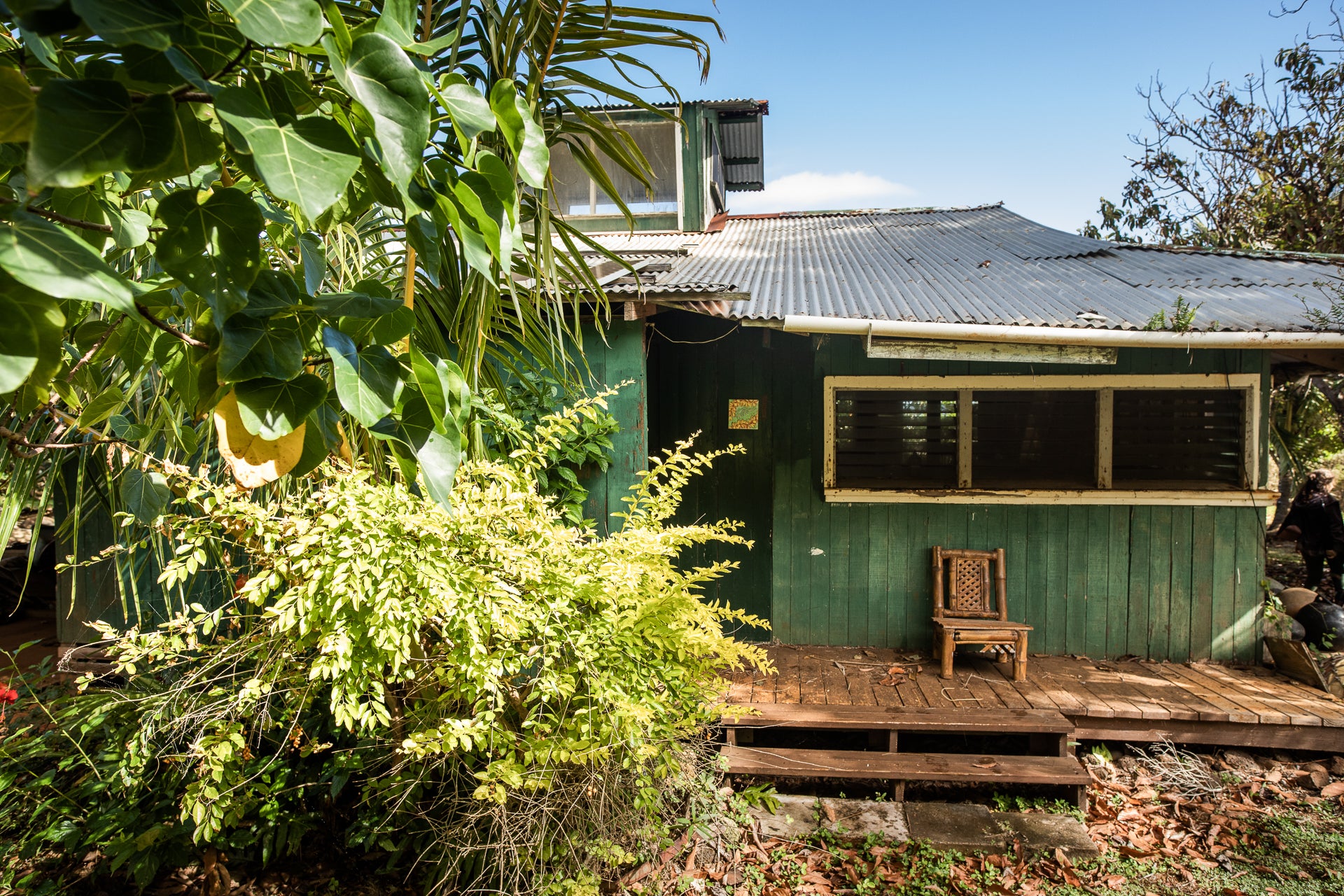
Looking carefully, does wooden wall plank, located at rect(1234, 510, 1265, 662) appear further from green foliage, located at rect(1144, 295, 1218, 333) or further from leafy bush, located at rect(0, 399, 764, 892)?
leafy bush, located at rect(0, 399, 764, 892)

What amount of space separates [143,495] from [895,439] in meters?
4.28

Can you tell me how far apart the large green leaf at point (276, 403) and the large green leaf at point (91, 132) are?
195mm

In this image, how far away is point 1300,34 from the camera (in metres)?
7.63

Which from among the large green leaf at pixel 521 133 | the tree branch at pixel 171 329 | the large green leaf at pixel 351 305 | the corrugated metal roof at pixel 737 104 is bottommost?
the tree branch at pixel 171 329

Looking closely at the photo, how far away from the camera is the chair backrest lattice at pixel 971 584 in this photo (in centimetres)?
434

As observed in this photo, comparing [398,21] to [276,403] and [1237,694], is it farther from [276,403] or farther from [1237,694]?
[1237,694]

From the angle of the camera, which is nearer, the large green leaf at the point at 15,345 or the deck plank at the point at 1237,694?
the large green leaf at the point at 15,345

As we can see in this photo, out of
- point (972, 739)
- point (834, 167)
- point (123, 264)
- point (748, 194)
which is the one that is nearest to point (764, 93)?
point (748, 194)

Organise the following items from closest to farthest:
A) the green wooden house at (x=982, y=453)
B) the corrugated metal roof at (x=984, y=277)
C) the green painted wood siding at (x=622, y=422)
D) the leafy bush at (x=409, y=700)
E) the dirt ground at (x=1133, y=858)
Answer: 1. the leafy bush at (x=409, y=700)
2. the dirt ground at (x=1133, y=858)
3. the corrugated metal roof at (x=984, y=277)
4. the green painted wood siding at (x=622, y=422)
5. the green wooden house at (x=982, y=453)

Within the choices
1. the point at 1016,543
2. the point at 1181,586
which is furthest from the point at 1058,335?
the point at 1181,586

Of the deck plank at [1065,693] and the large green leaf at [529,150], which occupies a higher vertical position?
the large green leaf at [529,150]

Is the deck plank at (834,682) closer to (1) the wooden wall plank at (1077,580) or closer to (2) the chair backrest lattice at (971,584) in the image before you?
(2) the chair backrest lattice at (971,584)

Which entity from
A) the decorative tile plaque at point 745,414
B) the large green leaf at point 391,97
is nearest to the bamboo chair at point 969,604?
the decorative tile plaque at point 745,414

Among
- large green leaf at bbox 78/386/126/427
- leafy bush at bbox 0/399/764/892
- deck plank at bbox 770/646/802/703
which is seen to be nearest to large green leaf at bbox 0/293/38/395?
large green leaf at bbox 78/386/126/427
